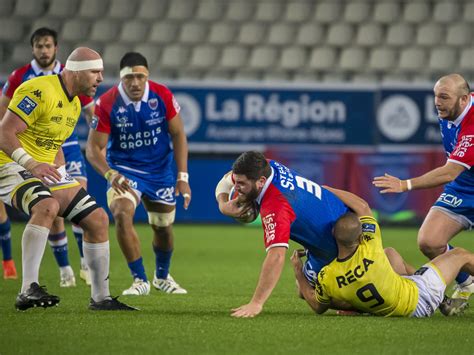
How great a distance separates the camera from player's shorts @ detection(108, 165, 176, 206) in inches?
390

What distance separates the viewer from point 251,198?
718 centimetres

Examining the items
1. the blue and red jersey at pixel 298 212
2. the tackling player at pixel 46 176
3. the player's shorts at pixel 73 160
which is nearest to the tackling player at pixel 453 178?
the blue and red jersey at pixel 298 212

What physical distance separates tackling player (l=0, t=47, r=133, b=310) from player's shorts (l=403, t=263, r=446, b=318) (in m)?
2.26

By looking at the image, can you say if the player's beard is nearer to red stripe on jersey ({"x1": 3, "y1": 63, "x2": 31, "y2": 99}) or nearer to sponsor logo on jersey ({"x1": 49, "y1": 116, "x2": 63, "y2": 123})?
red stripe on jersey ({"x1": 3, "y1": 63, "x2": 31, "y2": 99})

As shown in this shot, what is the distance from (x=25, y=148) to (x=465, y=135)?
363cm

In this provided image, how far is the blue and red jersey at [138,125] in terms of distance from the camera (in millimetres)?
9898

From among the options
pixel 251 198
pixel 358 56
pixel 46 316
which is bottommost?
pixel 46 316

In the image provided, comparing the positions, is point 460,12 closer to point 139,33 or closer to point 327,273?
point 139,33

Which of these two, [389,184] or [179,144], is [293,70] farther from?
[389,184]

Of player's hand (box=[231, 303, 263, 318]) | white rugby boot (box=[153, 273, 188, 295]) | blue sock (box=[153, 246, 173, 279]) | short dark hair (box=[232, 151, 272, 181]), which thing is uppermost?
short dark hair (box=[232, 151, 272, 181])

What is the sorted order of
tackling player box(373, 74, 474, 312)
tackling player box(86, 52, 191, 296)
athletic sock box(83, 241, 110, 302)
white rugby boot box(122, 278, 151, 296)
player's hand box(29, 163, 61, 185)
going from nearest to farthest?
player's hand box(29, 163, 61, 185) → athletic sock box(83, 241, 110, 302) → tackling player box(373, 74, 474, 312) → white rugby boot box(122, 278, 151, 296) → tackling player box(86, 52, 191, 296)

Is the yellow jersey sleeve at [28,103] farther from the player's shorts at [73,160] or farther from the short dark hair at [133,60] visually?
the player's shorts at [73,160]

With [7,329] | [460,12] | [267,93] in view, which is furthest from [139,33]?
[7,329]

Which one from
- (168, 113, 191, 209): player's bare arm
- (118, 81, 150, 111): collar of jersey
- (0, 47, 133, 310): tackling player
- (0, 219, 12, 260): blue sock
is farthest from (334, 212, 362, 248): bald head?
(0, 219, 12, 260): blue sock
